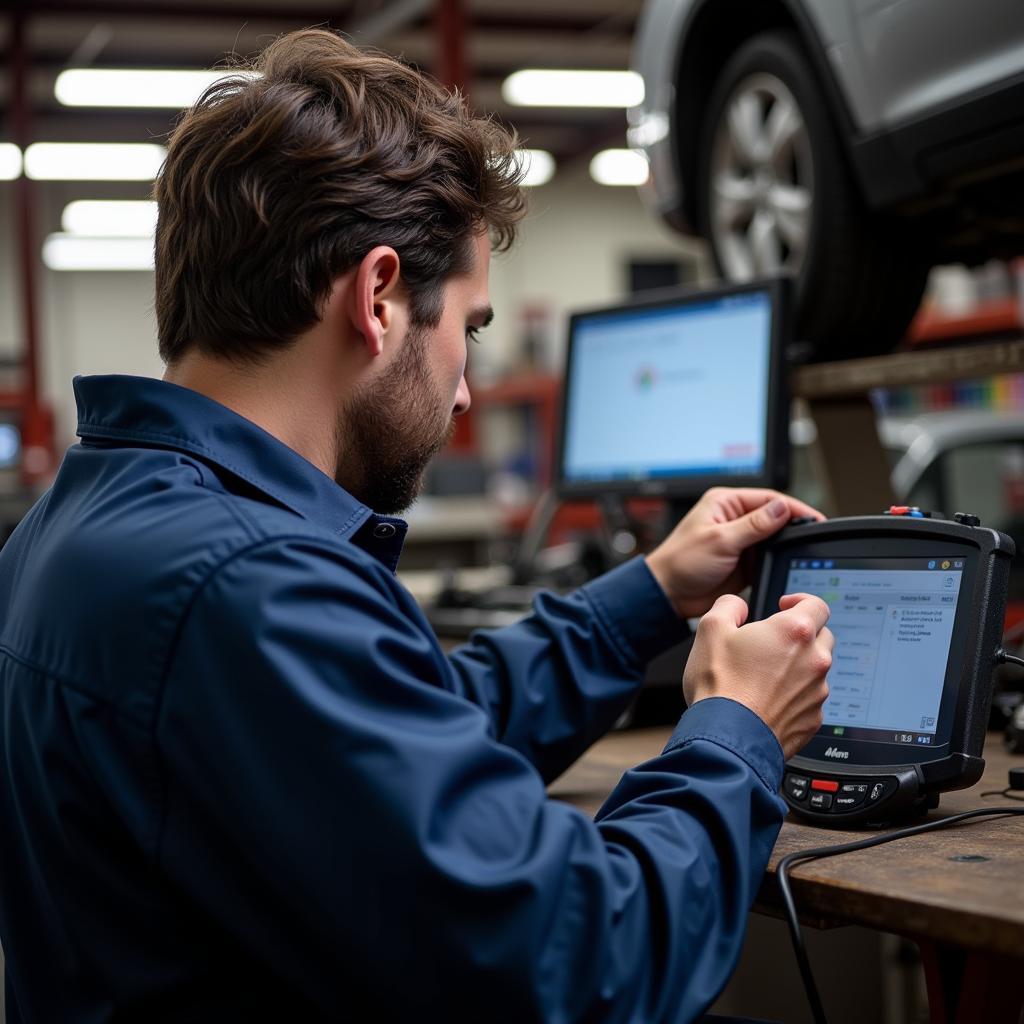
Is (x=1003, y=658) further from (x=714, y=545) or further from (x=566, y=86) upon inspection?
(x=566, y=86)

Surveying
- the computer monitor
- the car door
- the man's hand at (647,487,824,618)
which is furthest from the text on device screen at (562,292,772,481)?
the man's hand at (647,487,824,618)

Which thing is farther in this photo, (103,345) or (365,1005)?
(103,345)

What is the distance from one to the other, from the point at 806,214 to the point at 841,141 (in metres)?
0.14

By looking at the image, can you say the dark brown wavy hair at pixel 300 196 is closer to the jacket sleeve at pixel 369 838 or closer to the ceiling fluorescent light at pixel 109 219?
the jacket sleeve at pixel 369 838

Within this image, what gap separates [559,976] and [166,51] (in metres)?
10.6

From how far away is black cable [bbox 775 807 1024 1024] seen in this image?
99cm

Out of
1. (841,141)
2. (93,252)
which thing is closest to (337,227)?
(841,141)

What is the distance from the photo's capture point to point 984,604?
3.84 feet

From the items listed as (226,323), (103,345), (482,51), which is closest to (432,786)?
(226,323)

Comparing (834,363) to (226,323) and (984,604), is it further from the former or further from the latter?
(226,323)

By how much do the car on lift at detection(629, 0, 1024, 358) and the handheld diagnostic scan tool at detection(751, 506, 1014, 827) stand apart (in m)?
0.77

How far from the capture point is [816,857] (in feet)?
3.51

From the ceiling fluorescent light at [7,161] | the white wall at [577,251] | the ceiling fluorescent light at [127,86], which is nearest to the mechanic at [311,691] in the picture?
the ceiling fluorescent light at [127,86]

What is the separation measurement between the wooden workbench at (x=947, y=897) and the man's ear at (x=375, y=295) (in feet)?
1.71
